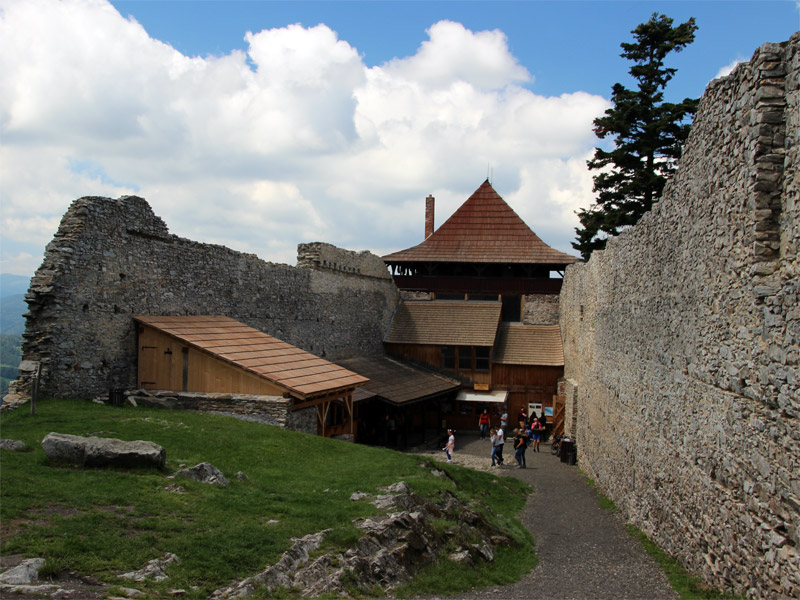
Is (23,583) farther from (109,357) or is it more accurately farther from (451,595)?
(109,357)

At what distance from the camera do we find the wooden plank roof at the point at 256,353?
44.9 ft

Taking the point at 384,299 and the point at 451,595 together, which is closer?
the point at 451,595

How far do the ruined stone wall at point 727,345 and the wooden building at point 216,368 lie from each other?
21.2 feet

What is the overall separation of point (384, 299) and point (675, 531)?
64.3ft

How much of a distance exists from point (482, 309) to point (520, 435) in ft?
34.0

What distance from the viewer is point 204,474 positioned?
821 centimetres

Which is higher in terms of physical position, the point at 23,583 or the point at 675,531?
the point at 23,583

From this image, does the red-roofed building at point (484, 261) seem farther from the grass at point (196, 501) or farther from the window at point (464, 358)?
the grass at point (196, 501)

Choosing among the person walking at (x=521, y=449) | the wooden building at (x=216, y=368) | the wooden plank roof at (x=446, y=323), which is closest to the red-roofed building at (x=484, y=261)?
the wooden plank roof at (x=446, y=323)

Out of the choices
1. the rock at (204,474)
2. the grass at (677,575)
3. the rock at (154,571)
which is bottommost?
the grass at (677,575)

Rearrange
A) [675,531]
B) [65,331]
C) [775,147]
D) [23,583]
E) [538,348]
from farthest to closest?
[538,348], [65,331], [675,531], [775,147], [23,583]

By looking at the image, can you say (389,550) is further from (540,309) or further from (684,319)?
(540,309)

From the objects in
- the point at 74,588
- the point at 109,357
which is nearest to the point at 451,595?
the point at 74,588

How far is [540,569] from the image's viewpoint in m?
9.04
